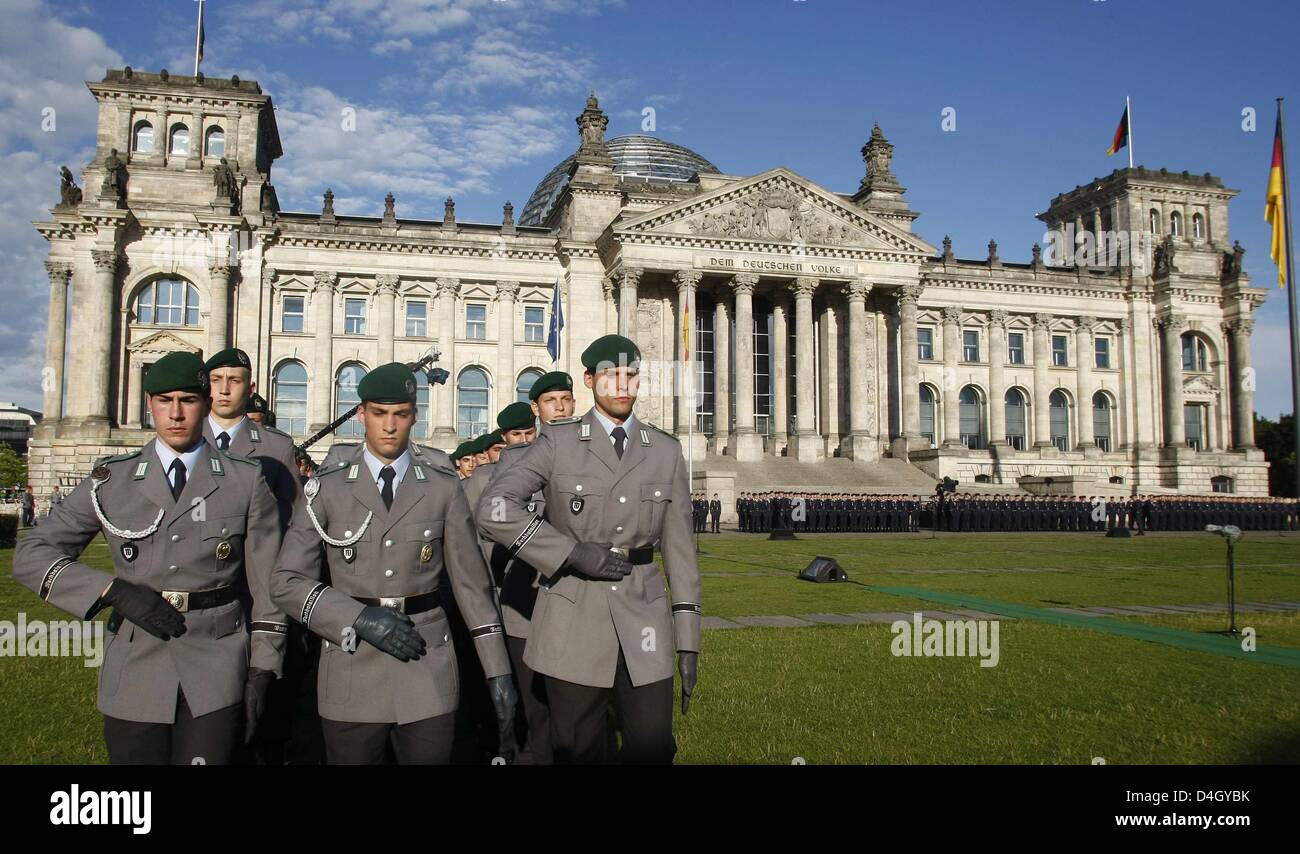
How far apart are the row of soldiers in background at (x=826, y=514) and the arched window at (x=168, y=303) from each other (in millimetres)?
30366

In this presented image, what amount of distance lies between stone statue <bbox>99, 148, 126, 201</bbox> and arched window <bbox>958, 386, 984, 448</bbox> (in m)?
50.7

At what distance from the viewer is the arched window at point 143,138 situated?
50.0m

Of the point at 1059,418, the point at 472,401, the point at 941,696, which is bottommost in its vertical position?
the point at 941,696

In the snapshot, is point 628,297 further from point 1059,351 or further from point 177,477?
point 177,477

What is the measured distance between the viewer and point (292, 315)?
51938mm

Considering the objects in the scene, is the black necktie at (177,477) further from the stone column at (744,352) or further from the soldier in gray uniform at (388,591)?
the stone column at (744,352)

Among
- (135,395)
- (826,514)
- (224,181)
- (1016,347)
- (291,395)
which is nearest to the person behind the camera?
(826,514)

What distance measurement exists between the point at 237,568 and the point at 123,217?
163 ft

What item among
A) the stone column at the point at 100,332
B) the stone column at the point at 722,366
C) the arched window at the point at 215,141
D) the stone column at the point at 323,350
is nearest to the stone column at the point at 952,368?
the stone column at the point at 722,366

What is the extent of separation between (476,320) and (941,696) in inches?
1882

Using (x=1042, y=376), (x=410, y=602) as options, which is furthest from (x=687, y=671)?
(x=1042, y=376)
